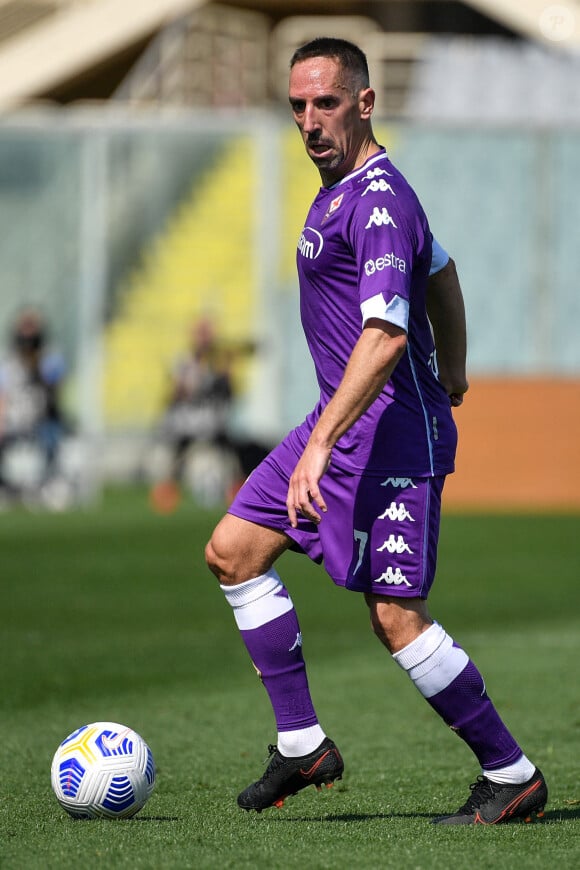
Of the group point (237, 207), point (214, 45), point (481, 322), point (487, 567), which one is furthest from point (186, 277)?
point (487, 567)

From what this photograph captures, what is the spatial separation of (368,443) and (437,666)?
71 cm

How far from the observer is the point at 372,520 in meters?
4.74

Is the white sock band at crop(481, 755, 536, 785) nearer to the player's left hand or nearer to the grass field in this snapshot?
the grass field

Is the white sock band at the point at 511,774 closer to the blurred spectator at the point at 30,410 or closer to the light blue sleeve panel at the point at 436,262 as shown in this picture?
the light blue sleeve panel at the point at 436,262

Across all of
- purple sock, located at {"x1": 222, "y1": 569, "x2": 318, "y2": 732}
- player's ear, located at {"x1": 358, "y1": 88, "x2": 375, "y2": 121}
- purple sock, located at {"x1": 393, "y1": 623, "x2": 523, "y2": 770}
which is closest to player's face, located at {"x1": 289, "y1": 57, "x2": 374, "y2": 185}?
player's ear, located at {"x1": 358, "y1": 88, "x2": 375, "y2": 121}

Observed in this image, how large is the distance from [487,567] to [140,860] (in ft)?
33.3

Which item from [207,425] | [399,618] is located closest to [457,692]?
[399,618]

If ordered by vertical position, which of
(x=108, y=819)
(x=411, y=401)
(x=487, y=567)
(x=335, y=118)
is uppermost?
(x=335, y=118)

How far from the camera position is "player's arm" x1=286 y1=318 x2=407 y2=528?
4.50 metres

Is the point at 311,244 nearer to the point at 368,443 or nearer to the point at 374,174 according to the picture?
the point at 374,174

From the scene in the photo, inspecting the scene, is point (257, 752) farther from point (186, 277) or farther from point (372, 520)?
point (186, 277)

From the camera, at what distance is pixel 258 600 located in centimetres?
508

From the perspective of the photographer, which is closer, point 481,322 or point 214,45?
point 481,322

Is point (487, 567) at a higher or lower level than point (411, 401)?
lower
